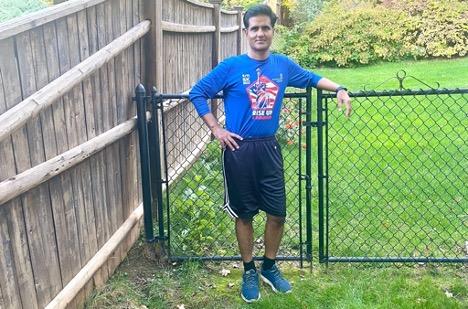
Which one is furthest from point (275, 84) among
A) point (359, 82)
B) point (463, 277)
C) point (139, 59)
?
point (359, 82)

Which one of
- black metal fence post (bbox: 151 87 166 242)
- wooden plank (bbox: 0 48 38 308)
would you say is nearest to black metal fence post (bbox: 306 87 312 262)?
black metal fence post (bbox: 151 87 166 242)

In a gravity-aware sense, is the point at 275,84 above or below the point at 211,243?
above

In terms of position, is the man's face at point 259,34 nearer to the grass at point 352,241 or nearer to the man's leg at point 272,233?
the man's leg at point 272,233

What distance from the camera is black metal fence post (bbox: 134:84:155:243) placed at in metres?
3.69

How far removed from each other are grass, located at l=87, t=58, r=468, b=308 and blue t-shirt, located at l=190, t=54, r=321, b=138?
3.78 ft

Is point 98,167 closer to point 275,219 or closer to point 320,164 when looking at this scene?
point 275,219

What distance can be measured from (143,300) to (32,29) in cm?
186

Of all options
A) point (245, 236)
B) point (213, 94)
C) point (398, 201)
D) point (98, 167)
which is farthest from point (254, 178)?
point (398, 201)

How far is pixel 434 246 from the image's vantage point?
4168 millimetres

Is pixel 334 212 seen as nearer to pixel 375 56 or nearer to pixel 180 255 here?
pixel 180 255

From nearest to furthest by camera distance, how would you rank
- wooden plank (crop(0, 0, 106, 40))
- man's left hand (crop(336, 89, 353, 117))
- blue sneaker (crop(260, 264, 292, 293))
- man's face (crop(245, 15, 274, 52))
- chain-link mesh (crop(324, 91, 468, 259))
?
wooden plank (crop(0, 0, 106, 40))
man's face (crop(245, 15, 274, 52))
man's left hand (crop(336, 89, 353, 117))
blue sneaker (crop(260, 264, 292, 293))
chain-link mesh (crop(324, 91, 468, 259))

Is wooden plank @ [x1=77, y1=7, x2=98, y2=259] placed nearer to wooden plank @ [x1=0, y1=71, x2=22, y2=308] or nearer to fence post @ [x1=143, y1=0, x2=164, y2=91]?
wooden plank @ [x1=0, y1=71, x2=22, y2=308]

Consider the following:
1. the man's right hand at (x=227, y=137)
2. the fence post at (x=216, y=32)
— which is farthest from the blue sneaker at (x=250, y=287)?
the fence post at (x=216, y=32)

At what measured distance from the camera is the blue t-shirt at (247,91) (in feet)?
10.3
